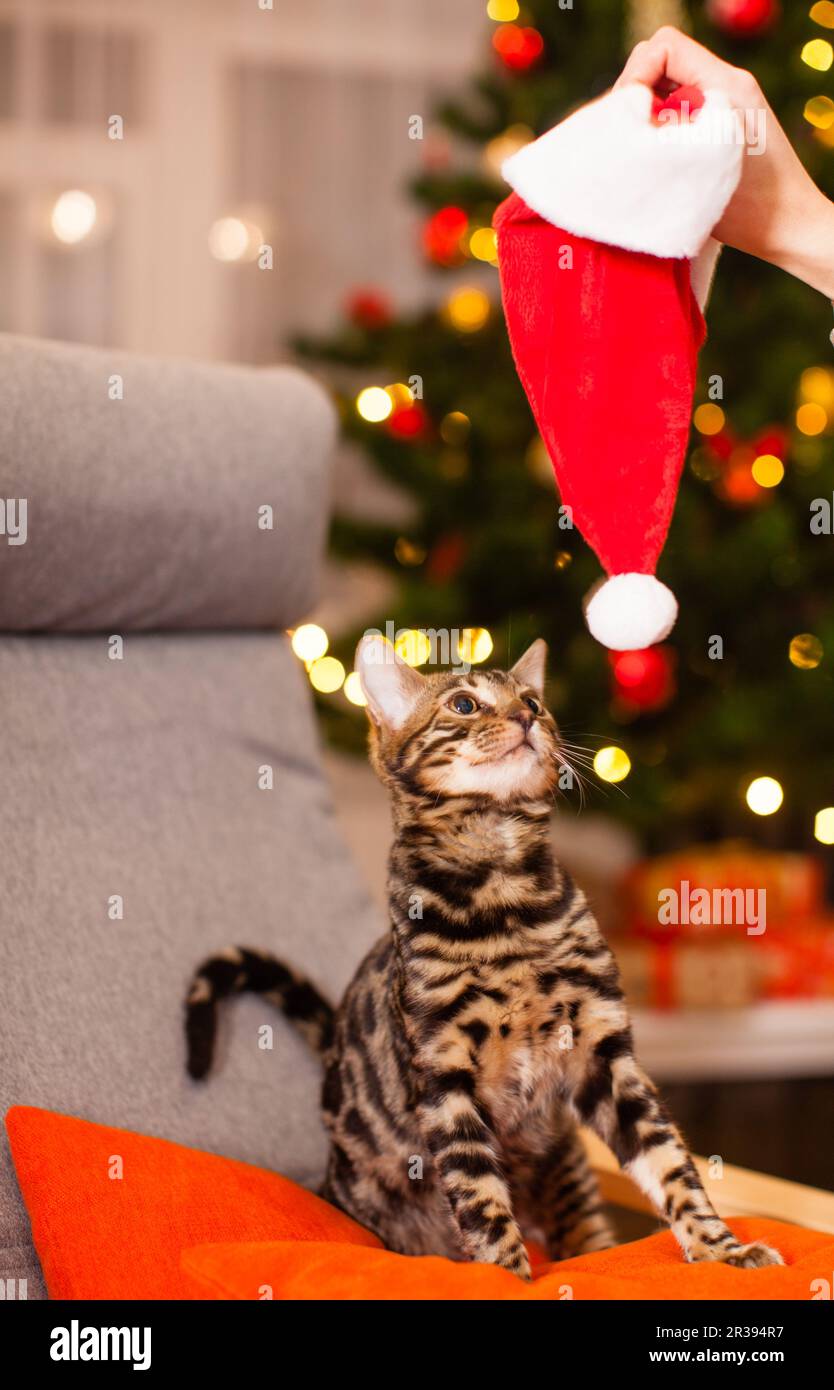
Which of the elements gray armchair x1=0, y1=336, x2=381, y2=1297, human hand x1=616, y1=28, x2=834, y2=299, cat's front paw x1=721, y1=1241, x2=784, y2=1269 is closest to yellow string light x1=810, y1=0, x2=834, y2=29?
gray armchair x1=0, y1=336, x2=381, y2=1297

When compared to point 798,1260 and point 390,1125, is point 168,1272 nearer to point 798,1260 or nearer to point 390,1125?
point 390,1125

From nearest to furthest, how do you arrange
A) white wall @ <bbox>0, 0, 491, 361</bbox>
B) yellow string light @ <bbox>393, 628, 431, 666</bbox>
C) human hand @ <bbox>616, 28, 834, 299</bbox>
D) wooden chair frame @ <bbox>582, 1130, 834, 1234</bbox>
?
1. human hand @ <bbox>616, 28, 834, 299</bbox>
2. wooden chair frame @ <bbox>582, 1130, 834, 1234</bbox>
3. yellow string light @ <bbox>393, 628, 431, 666</bbox>
4. white wall @ <bbox>0, 0, 491, 361</bbox>

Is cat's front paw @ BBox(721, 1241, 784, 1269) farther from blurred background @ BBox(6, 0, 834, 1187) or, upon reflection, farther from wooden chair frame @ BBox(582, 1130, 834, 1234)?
blurred background @ BBox(6, 0, 834, 1187)

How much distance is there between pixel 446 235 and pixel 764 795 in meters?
1.34

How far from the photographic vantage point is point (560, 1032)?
96cm

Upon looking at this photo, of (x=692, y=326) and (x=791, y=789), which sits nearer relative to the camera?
(x=692, y=326)

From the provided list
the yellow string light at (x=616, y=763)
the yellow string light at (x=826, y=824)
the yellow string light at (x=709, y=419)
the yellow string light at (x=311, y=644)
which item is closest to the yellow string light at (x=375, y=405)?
the yellow string light at (x=311, y=644)

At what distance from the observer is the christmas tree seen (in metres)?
2.46

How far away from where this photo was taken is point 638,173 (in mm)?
851

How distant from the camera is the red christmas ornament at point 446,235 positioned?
269cm

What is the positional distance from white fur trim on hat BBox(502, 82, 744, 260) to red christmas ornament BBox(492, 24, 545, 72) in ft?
6.26

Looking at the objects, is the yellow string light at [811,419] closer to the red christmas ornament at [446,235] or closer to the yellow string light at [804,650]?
the yellow string light at [804,650]

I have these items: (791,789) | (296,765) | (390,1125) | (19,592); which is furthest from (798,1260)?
(791,789)
